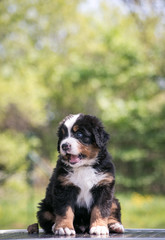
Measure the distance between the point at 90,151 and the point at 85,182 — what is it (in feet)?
Answer: 0.89

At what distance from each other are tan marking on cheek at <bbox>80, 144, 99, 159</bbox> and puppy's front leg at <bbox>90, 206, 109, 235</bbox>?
0.45 meters

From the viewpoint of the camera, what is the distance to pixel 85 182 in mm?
3723

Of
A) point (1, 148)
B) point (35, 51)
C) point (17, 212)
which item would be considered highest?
point (35, 51)

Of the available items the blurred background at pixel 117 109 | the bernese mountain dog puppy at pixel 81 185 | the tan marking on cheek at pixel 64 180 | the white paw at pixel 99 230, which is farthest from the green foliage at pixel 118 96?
the white paw at pixel 99 230

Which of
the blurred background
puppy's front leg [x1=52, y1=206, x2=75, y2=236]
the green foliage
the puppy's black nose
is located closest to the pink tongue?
the puppy's black nose

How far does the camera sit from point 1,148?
54.5 ft

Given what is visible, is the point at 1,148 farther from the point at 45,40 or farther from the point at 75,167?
the point at 45,40

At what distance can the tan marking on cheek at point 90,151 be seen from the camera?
148 inches

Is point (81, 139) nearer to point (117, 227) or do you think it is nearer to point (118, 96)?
point (117, 227)

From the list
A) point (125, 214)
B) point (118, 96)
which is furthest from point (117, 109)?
point (125, 214)

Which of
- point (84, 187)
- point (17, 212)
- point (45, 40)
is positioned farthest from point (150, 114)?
point (45, 40)

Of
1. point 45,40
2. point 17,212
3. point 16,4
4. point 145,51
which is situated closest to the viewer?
point 17,212

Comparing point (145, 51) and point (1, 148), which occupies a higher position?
point (145, 51)

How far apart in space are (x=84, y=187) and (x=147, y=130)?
43.9 feet
